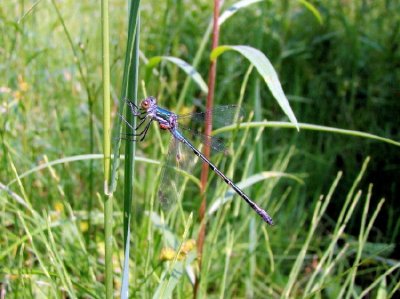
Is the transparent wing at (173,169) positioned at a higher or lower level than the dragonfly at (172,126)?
lower

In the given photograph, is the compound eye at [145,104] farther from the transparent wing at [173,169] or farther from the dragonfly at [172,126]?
the transparent wing at [173,169]

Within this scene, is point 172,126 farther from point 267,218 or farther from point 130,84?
point 130,84

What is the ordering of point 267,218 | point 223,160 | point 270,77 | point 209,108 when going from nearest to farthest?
1. point 270,77
2. point 267,218
3. point 209,108
4. point 223,160

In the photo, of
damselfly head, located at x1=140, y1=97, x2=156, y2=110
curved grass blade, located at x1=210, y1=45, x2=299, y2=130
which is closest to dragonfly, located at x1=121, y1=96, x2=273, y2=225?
damselfly head, located at x1=140, y1=97, x2=156, y2=110

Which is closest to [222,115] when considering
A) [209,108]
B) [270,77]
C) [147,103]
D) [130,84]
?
[209,108]

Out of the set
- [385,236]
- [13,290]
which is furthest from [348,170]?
[13,290]

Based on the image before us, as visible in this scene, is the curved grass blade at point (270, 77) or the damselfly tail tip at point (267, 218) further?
the damselfly tail tip at point (267, 218)

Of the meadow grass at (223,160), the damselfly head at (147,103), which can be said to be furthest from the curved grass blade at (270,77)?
the damselfly head at (147,103)
